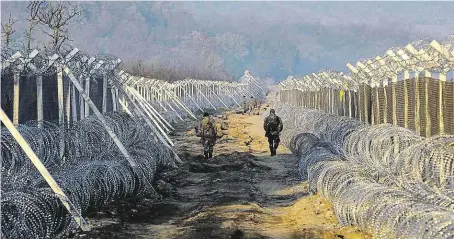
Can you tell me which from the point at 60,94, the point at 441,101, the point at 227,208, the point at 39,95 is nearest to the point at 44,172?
the point at 39,95

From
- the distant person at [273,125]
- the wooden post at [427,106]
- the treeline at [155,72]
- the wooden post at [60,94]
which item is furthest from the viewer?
the treeline at [155,72]

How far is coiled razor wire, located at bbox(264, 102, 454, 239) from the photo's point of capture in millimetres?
7797

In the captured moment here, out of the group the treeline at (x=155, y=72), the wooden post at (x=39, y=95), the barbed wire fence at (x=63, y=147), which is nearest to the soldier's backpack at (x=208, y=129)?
the barbed wire fence at (x=63, y=147)

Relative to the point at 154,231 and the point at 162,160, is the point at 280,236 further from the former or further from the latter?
the point at 162,160

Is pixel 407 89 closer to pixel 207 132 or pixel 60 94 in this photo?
pixel 60 94

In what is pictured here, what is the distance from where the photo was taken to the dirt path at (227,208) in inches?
431

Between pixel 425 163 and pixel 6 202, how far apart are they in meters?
5.45

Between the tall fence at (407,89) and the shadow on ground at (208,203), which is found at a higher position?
the tall fence at (407,89)

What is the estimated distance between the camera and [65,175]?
36.4ft

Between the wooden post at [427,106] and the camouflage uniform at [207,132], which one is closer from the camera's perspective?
the wooden post at [427,106]

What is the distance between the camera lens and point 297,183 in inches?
647

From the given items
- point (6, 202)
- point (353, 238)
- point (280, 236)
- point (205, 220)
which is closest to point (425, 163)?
point (353, 238)

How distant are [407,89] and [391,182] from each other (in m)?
3.57

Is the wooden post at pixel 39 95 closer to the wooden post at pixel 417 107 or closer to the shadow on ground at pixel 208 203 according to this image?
the shadow on ground at pixel 208 203
